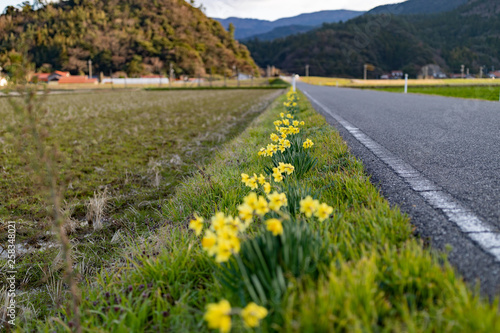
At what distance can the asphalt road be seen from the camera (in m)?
1.67

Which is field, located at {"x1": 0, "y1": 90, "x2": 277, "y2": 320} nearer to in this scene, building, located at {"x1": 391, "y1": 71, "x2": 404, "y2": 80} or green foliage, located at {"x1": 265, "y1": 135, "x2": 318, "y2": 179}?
green foliage, located at {"x1": 265, "y1": 135, "x2": 318, "y2": 179}

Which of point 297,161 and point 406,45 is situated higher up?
point 406,45

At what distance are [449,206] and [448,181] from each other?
Answer: 615mm

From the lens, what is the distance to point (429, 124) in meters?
6.05

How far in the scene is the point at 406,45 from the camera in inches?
3959

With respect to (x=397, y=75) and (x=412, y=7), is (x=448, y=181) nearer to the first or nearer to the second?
(x=412, y=7)

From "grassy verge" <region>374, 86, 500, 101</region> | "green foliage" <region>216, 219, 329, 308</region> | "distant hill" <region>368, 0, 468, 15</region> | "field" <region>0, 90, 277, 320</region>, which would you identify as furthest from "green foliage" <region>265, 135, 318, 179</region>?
"distant hill" <region>368, 0, 468, 15</region>

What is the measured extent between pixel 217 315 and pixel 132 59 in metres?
85.3

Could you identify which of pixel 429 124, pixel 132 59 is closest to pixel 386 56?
pixel 132 59

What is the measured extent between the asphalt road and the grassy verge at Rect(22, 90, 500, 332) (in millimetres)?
159

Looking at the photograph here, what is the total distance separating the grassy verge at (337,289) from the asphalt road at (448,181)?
0.16 m

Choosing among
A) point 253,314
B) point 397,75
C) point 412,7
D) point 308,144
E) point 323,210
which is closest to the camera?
point 253,314

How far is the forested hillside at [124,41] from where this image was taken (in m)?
75.6

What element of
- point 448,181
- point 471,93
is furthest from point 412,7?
point 448,181
